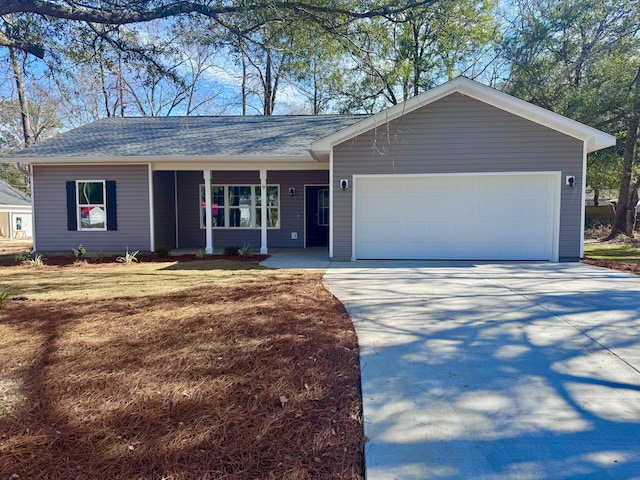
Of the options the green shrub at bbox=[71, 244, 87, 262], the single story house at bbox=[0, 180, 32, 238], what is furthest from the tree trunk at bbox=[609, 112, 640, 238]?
the single story house at bbox=[0, 180, 32, 238]

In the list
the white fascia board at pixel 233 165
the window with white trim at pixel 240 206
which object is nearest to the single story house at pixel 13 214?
the window with white trim at pixel 240 206

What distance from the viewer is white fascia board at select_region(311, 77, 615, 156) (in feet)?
29.0

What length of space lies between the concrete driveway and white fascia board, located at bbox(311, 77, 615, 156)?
431 cm

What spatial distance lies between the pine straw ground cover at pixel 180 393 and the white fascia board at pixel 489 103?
5.31 m

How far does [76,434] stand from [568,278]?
24.9 feet

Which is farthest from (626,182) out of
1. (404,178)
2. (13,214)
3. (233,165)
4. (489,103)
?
(13,214)

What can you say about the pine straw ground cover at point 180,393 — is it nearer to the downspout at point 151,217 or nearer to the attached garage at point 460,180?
the attached garage at point 460,180

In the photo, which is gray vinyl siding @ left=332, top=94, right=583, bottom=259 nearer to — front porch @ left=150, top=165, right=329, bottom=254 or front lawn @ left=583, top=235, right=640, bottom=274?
front lawn @ left=583, top=235, right=640, bottom=274

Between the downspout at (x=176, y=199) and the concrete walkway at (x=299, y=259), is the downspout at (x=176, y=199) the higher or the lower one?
the higher one

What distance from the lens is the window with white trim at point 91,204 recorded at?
11.4 m

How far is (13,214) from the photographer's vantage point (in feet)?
89.5

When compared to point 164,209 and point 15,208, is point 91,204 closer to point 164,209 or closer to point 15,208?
point 164,209

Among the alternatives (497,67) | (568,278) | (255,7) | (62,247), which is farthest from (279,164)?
(497,67)

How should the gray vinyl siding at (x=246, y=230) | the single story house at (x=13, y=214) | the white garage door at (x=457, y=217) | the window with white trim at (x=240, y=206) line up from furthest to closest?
the single story house at (x=13, y=214), the window with white trim at (x=240, y=206), the gray vinyl siding at (x=246, y=230), the white garage door at (x=457, y=217)
